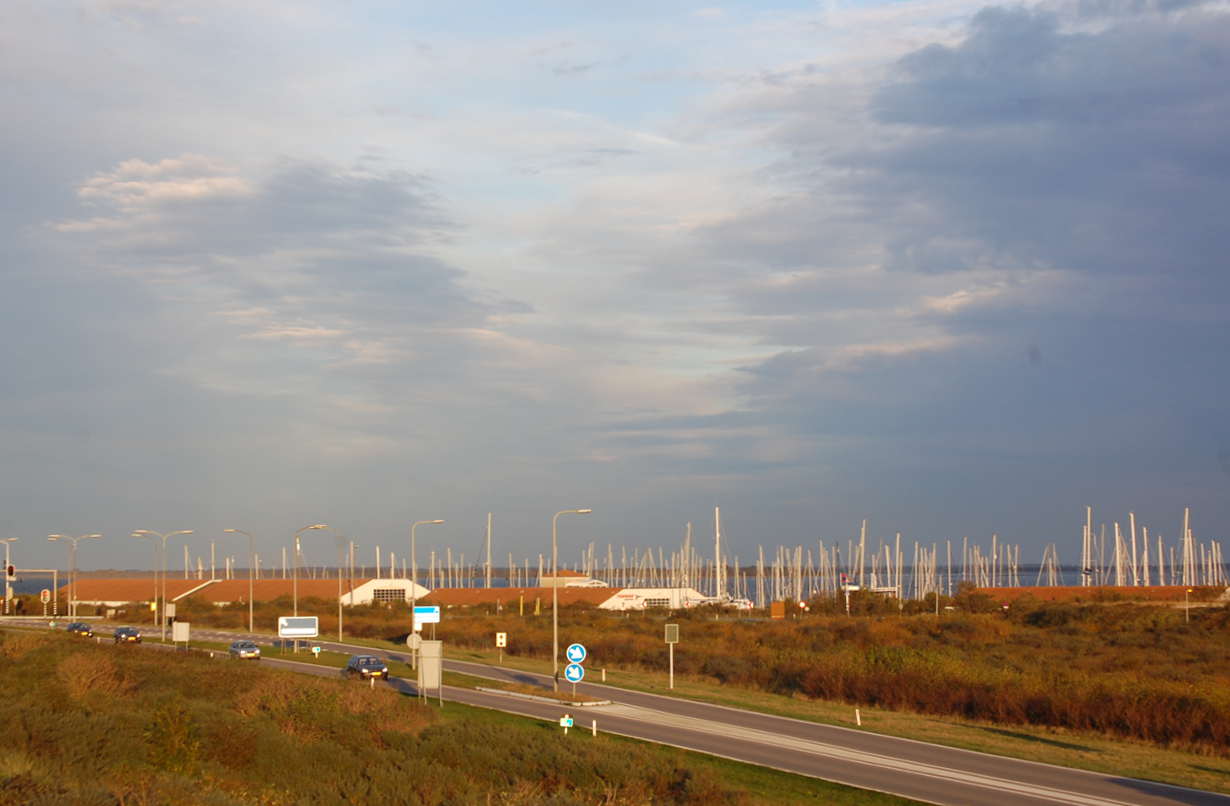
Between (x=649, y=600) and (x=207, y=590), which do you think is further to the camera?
(x=207, y=590)

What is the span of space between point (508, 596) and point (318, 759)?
11048cm

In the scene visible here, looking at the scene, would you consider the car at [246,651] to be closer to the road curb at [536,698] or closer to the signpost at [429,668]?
the road curb at [536,698]

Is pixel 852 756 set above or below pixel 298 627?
above

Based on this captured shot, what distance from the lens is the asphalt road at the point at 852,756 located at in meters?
26.9

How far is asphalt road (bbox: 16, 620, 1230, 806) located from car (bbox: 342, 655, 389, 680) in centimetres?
105

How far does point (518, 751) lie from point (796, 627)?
6385 cm

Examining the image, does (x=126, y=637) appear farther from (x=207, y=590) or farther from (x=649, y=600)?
(x=207, y=590)

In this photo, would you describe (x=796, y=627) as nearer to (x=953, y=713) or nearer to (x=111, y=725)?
(x=953, y=713)

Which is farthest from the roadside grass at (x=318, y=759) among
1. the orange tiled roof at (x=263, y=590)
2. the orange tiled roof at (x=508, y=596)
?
the orange tiled roof at (x=263, y=590)

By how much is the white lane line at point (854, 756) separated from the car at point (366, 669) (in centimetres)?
1188

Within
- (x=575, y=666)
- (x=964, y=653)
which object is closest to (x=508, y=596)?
(x=964, y=653)

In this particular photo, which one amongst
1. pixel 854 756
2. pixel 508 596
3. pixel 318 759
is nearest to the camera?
pixel 318 759

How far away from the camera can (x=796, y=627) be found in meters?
84.6

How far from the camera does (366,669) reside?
49.7m
